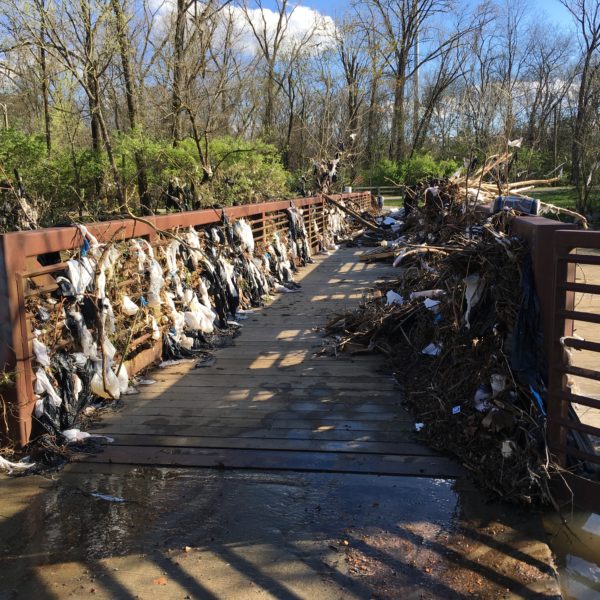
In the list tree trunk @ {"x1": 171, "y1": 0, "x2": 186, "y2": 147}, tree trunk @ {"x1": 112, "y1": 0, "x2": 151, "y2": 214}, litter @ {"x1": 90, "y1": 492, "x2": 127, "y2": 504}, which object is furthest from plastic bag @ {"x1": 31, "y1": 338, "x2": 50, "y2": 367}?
tree trunk @ {"x1": 171, "y1": 0, "x2": 186, "y2": 147}

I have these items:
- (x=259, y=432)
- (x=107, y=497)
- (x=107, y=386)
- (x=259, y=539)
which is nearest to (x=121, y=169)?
(x=107, y=386)

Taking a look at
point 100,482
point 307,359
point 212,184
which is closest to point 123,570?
point 100,482

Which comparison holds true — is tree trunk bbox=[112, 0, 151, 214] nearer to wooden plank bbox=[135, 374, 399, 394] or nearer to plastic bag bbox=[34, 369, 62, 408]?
wooden plank bbox=[135, 374, 399, 394]

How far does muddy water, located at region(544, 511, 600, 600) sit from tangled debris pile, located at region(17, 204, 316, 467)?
296cm

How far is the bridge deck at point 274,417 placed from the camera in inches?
148

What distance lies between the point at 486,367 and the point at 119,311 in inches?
117

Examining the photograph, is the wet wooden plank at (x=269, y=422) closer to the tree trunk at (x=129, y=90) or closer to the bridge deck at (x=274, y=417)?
the bridge deck at (x=274, y=417)

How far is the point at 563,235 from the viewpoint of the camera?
2.98 m

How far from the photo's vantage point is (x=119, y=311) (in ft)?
16.3

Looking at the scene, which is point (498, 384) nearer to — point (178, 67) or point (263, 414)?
point (263, 414)

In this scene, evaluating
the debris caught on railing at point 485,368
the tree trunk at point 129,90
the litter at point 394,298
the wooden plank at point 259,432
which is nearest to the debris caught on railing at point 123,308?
the wooden plank at point 259,432

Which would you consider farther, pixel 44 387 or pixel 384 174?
pixel 384 174

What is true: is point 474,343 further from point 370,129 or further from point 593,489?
point 370,129

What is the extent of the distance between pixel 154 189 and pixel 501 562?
472 inches
